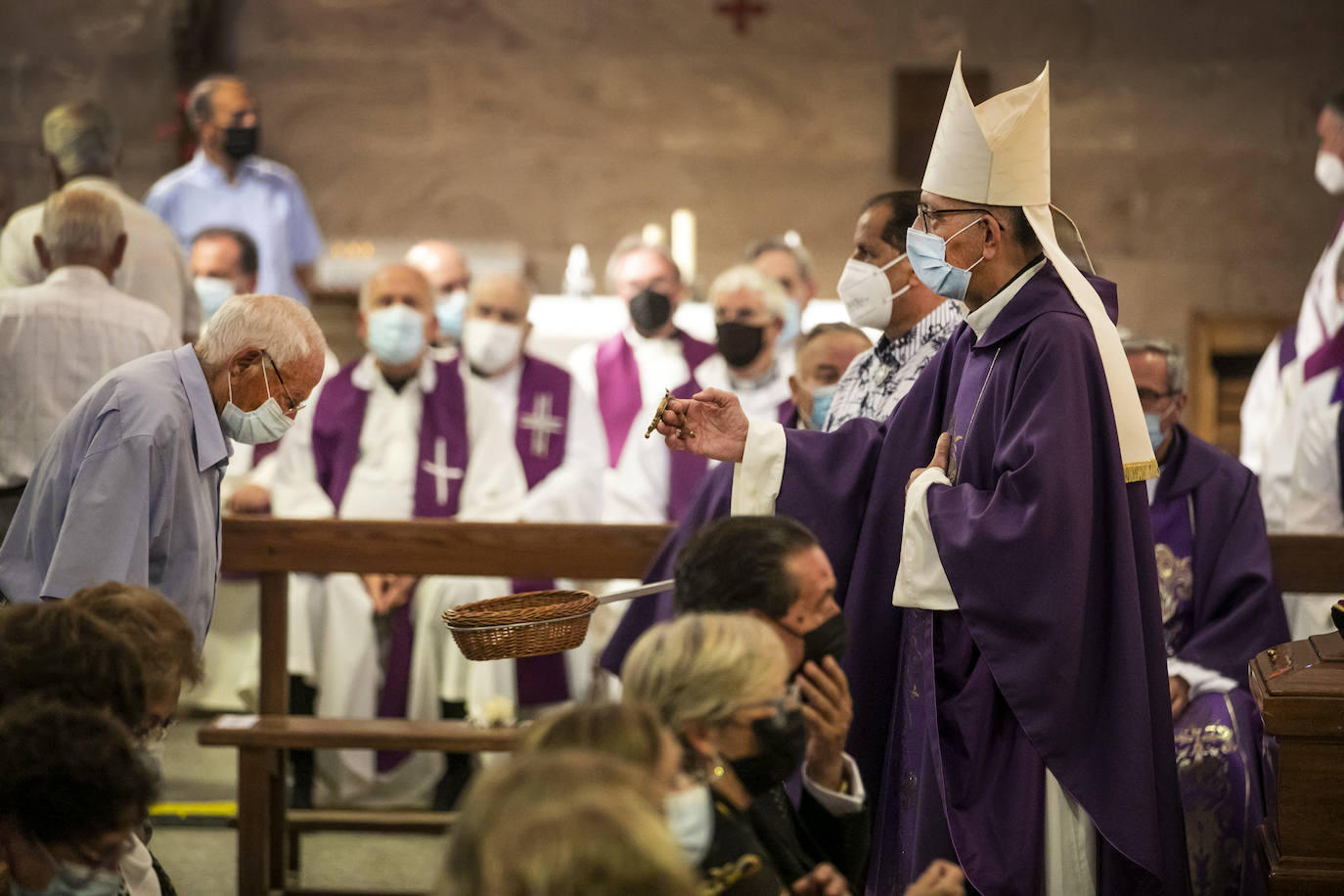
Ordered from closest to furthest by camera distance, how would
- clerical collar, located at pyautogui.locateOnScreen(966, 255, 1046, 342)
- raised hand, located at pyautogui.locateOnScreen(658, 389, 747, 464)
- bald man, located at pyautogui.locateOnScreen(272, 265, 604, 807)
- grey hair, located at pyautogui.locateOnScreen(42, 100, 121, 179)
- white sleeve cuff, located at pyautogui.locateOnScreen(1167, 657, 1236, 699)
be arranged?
clerical collar, located at pyautogui.locateOnScreen(966, 255, 1046, 342) → raised hand, located at pyautogui.locateOnScreen(658, 389, 747, 464) → white sleeve cuff, located at pyautogui.locateOnScreen(1167, 657, 1236, 699) → grey hair, located at pyautogui.locateOnScreen(42, 100, 121, 179) → bald man, located at pyautogui.locateOnScreen(272, 265, 604, 807)

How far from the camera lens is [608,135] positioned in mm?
10906

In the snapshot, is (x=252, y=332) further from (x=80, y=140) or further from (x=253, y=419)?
(x=80, y=140)

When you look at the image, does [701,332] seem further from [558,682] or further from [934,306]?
[934,306]

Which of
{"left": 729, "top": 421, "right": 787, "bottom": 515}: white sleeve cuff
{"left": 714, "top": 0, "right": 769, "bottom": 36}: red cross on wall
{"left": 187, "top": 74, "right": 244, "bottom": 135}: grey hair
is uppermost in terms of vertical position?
{"left": 714, "top": 0, "right": 769, "bottom": 36}: red cross on wall

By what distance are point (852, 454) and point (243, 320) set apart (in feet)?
4.78

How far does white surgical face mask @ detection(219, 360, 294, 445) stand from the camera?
3611 mm

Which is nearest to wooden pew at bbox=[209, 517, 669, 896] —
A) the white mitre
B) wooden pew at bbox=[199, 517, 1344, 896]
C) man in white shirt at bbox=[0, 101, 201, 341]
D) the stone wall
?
wooden pew at bbox=[199, 517, 1344, 896]

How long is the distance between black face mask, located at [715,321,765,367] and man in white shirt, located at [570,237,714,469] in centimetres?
78

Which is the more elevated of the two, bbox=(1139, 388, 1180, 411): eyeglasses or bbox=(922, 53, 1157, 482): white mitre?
bbox=(922, 53, 1157, 482): white mitre

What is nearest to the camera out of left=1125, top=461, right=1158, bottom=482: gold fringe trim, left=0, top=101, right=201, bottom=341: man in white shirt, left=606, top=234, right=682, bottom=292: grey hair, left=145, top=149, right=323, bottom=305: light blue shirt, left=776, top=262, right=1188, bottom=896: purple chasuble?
left=776, top=262, right=1188, bottom=896: purple chasuble

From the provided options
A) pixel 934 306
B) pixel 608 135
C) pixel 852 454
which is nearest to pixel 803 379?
pixel 934 306

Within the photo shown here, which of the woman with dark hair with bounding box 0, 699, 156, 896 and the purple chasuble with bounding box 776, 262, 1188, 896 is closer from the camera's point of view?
the woman with dark hair with bounding box 0, 699, 156, 896

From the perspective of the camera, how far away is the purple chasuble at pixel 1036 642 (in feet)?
10.8

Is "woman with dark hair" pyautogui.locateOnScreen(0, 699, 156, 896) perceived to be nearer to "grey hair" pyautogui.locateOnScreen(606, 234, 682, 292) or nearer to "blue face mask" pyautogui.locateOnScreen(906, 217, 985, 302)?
"blue face mask" pyautogui.locateOnScreen(906, 217, 985, 302)
